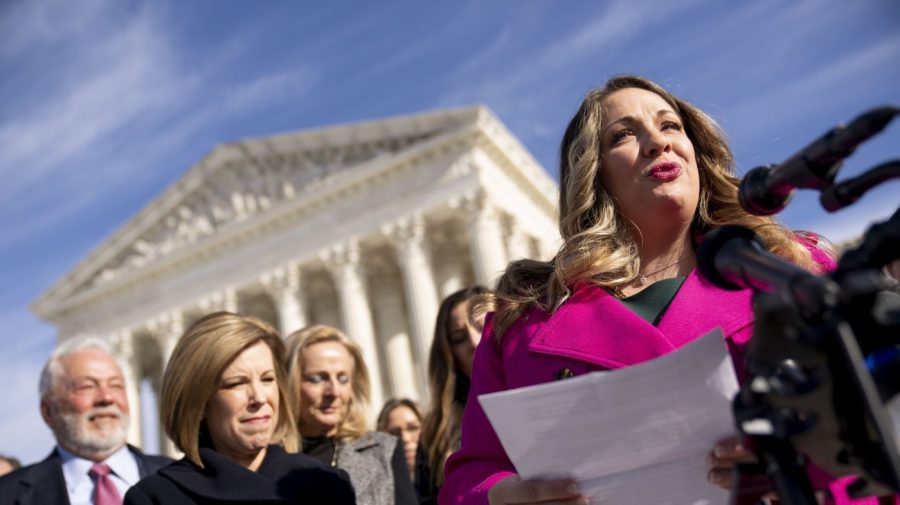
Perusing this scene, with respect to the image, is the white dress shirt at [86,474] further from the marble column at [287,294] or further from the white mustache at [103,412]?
the marble column at [287,294]

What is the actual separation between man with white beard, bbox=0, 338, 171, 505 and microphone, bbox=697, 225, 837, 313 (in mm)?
5086

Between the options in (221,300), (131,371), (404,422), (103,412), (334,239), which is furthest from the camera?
(131,371)

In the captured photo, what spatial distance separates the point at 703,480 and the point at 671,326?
0.55m

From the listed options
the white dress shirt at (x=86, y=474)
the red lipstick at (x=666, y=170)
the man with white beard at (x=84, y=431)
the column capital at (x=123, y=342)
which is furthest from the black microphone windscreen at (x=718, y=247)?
the column capital at (x=123, y=342)

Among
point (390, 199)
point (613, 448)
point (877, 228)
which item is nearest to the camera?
point (877, 228)

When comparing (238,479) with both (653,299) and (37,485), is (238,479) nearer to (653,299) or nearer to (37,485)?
(653,299)

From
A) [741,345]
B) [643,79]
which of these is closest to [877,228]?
[741,345]

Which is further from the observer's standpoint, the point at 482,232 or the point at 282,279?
the point at 282,279

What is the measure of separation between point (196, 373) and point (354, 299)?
2477 centimetres

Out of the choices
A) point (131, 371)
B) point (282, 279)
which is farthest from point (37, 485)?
point (131, 371)

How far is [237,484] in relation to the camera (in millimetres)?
3871

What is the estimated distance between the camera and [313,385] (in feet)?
19.2

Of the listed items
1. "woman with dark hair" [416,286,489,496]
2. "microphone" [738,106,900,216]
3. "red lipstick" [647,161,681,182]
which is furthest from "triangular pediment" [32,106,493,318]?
"microphone" [738,106,900,216]

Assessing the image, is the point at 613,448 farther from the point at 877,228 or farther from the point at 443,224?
the point at 443,224
